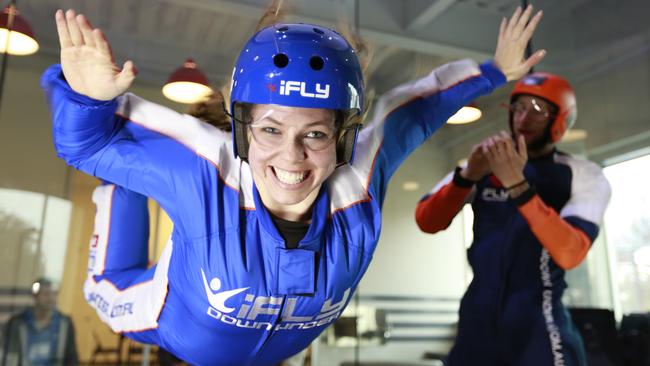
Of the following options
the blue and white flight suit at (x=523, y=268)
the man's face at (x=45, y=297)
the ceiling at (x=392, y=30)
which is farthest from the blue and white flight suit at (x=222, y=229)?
the man's face at (x=45, y=297)

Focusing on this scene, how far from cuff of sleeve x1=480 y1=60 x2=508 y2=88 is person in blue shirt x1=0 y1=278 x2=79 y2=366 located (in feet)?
9.57

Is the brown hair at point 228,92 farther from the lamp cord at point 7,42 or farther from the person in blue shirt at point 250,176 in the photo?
the lamp cord at point 7,42

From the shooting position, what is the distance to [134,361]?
3465mm

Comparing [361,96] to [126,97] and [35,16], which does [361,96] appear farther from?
[35,16]

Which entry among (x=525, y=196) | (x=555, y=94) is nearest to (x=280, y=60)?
(x=525, y=196)

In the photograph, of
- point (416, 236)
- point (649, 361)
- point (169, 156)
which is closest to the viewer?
point (169, 156)

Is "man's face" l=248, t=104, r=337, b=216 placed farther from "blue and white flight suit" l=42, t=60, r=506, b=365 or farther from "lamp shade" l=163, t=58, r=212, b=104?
"lamp shade" l=163, t=58, r=212, b=104

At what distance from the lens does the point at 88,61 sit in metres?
0.83

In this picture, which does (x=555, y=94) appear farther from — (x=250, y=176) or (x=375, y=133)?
(x=250, y=176)

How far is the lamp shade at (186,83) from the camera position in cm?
278

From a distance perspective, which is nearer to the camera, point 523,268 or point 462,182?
point 523,268

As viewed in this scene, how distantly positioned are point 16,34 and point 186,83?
1.05 metres

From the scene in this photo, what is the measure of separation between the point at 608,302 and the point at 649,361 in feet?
0.90

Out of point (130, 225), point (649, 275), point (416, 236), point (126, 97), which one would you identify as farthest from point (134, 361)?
point (649, 275)
